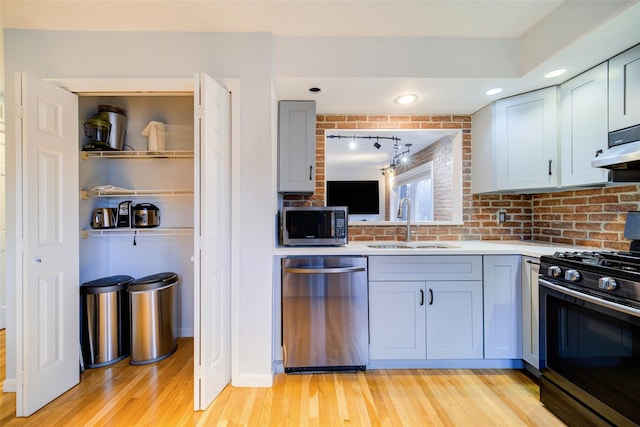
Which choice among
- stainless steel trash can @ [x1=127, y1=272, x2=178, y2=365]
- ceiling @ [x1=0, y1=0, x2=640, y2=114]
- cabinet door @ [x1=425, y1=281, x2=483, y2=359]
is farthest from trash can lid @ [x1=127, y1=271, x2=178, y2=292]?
cabinet door @ [x1=425, y1=281, x2=483, y2=359]

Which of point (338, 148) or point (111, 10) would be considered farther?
point (338, 148)

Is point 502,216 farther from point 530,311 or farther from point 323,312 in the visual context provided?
point 323,312

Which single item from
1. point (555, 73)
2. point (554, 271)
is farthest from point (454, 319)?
point (555, 73)

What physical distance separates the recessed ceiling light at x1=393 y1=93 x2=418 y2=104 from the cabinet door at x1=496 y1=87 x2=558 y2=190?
72 centimetres

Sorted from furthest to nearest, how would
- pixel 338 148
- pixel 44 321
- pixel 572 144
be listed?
pixel 338 148 < pixel 572 144 < pixel 44 321

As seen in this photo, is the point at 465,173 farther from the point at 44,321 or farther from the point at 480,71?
the point at 44,321

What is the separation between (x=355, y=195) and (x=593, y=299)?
91.5 inches

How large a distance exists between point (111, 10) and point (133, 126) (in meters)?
1.05

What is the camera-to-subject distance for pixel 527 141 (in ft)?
7.32

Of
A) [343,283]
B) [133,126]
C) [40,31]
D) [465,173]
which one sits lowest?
[343,283]

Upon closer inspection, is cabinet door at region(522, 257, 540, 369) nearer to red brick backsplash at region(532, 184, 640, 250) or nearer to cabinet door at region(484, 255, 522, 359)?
cabinet door at region(484, 255, 522, 359)

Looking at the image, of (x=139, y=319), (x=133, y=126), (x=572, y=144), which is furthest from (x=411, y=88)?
(x=139, y=319)

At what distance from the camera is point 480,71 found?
78.2 inches

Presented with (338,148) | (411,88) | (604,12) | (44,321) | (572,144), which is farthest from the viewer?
(338,148)
